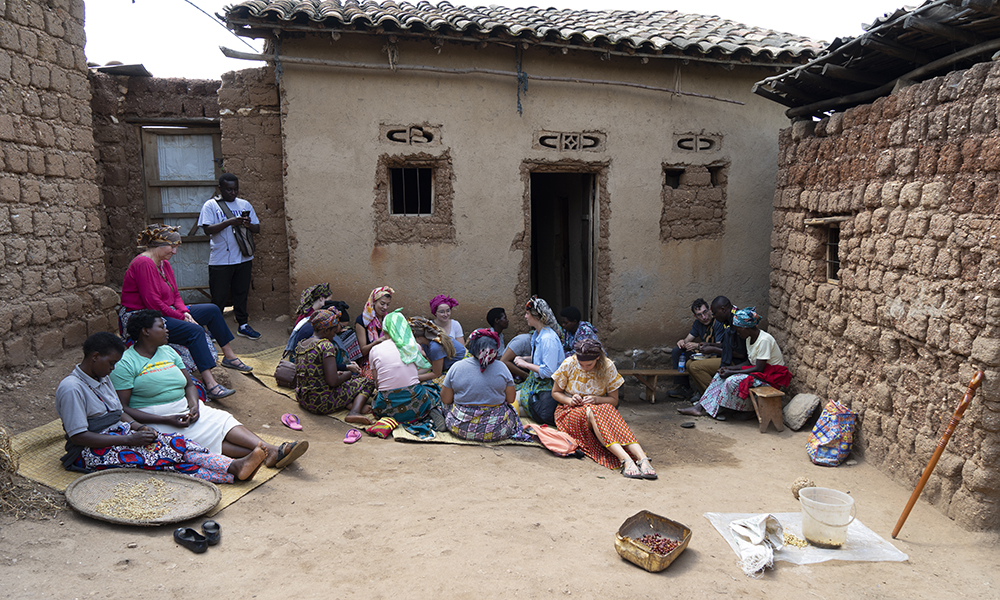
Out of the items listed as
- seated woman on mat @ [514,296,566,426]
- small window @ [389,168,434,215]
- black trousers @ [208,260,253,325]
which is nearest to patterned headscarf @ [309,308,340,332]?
black trousers @ [208,260,253,325]

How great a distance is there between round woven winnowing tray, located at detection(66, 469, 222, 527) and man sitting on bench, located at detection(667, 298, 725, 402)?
5484 millimetres

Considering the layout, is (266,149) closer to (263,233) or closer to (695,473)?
(263,233)

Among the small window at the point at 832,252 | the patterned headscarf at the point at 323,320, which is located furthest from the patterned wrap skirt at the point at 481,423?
the small window at the point at 832,252

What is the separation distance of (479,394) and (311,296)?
245cm

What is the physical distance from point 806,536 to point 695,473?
136 centimetres

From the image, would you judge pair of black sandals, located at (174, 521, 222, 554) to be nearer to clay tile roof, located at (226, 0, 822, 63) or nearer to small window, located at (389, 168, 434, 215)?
small window, located at (389, 168, 434, 215)

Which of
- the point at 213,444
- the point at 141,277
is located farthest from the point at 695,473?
the point at 141,277

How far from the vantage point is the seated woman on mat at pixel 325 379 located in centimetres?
603

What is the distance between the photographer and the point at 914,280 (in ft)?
16.8

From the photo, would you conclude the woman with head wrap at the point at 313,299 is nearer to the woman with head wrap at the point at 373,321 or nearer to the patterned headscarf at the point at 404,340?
the woman with head wrap at the point at 373,321

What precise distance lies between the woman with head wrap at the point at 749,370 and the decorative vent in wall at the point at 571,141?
9.12 feet

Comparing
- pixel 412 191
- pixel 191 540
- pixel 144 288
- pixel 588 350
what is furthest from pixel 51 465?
pixel 412 191

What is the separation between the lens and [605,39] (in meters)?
7.46

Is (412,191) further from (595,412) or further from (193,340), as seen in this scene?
(595,412)
